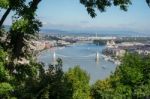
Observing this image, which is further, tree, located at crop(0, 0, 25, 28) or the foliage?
the foliage

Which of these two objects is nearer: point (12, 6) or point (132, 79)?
point (12, 6)

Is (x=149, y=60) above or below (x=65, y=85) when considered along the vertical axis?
below

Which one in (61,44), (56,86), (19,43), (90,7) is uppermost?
(90,7)

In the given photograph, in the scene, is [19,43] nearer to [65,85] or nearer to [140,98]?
[65,85]

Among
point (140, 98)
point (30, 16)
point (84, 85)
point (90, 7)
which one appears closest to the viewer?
point (30, 16)

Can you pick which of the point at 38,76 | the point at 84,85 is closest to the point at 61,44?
the point at 84,85

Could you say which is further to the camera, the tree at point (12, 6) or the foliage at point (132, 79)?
the foliage at point (132, 79)

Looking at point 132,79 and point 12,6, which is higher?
point 12,6

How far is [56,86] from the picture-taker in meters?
10.5

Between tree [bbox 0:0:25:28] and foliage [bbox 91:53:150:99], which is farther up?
tree [bbox 0:0:25:28]

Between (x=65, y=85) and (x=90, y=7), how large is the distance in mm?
2734

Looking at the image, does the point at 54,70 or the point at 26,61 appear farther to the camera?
the point at 54,70

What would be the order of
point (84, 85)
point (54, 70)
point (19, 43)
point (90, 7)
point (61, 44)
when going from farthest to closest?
point (61, 44) < point (84, 85) < point (54, 70) < point (19, 43) < point (90, 7)

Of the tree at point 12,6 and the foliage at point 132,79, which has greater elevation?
the tree at point 12,6
